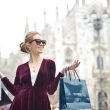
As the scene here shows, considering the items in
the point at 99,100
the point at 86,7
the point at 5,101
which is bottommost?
the point at 99,100

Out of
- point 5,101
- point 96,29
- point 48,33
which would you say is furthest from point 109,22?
point 5,101

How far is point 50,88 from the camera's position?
304cm

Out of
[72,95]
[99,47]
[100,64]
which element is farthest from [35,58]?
[99,47]

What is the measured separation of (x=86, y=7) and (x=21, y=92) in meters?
28.0

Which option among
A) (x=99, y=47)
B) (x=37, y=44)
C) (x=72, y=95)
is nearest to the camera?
(x=72, y=95)

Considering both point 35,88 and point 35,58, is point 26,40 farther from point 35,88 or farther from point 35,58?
point 35,88

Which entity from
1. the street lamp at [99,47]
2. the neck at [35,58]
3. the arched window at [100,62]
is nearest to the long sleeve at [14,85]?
the neck at [35,58]

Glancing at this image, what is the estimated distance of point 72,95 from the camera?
296 cm

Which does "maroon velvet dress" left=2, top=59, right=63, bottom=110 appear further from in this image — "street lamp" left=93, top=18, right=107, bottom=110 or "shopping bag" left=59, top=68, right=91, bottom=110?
"street lamp" left=93, top=18, right=107, bottom=110

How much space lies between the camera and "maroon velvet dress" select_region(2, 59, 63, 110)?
9.75ft

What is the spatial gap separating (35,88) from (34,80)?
0.06 meters

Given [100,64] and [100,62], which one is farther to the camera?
[100,62]

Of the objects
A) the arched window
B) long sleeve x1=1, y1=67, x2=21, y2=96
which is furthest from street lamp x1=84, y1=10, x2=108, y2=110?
long sleeve x1=1, y1=67, x2=21, y2=96

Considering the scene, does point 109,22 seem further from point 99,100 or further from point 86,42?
point 99,100
